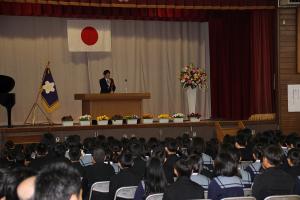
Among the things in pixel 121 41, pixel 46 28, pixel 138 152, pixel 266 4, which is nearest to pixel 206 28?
pixel 121 41

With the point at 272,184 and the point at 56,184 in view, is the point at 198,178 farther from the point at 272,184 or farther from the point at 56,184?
the point at 56,184

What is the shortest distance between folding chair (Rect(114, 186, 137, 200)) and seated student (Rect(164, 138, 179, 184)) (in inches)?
31.3

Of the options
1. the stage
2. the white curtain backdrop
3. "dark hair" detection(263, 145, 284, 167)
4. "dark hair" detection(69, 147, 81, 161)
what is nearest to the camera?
"dark hair" detection(263, 145, 284, 167)

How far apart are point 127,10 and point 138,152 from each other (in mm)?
8908

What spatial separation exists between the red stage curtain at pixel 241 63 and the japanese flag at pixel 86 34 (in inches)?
138

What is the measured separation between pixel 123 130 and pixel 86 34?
14.6ft

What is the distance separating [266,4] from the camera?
1369 cm

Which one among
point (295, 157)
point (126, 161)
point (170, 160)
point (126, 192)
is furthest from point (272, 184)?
point (170, 160)

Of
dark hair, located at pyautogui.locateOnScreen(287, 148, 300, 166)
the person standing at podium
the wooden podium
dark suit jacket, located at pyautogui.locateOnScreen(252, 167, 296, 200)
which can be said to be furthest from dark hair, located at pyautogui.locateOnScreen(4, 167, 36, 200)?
the person standing at podium

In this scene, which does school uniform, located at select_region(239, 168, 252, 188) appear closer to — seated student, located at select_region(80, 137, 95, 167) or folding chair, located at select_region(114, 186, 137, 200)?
folding chair, located at select_region(114, 186, 137, 200)

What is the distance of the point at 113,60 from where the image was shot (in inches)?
677

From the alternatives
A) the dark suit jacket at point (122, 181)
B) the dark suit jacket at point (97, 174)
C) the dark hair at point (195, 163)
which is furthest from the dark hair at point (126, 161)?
the dark hair at point (195, 163)

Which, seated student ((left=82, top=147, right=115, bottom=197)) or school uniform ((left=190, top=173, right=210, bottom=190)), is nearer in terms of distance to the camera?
school uniform ((left=190, top=173, right=210, bottom=190))

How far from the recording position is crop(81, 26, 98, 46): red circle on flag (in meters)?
15.8
